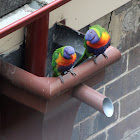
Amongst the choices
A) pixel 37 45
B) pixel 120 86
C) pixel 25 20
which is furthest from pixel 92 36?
pixel 120 86

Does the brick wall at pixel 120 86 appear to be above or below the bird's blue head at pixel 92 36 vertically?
above

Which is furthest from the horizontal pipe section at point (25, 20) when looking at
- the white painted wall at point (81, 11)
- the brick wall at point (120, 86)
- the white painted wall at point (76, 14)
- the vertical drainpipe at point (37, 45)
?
the brick wall at point (120, 86)

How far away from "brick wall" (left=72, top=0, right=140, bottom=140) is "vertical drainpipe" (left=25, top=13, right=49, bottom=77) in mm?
908

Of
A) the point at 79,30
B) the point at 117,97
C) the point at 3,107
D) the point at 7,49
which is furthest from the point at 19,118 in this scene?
the point at 117,97

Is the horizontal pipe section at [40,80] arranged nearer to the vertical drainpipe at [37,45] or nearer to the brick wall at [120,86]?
the vertical drainpipe at [37,45]

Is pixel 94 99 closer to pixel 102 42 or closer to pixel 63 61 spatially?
pixel 63 61

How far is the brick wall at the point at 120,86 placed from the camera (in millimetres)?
4594

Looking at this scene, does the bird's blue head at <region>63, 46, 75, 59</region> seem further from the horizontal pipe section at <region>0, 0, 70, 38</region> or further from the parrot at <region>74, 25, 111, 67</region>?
the horizontal pipe section at <region>0, 0, 70, 38</region>

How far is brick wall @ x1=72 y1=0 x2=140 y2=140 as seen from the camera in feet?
15.1

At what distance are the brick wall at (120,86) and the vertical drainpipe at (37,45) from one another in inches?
35.7

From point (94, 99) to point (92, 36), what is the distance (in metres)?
0.41

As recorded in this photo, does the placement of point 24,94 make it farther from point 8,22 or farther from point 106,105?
point 8,22

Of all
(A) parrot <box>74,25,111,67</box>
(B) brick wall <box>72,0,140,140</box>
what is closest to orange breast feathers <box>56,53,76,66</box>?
(A) parrot <box>74,25,111,67</box>

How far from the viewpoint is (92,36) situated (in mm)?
3549
